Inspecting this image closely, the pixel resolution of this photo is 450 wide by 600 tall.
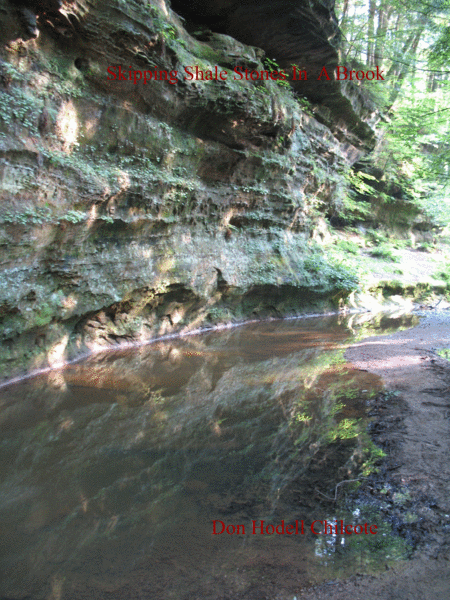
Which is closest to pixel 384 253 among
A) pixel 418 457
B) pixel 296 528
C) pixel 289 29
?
pixel 289 29

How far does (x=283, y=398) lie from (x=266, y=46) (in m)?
11.4

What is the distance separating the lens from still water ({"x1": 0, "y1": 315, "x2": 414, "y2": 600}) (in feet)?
8.21

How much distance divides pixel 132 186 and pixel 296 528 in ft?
23.0

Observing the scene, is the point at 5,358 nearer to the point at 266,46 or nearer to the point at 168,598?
the point at 168,598

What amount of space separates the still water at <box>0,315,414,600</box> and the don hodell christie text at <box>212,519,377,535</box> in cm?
2

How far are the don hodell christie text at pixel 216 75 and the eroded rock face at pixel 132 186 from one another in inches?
2.5

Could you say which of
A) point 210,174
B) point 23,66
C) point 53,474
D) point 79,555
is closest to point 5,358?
point 53,474

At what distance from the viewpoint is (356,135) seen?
1661 cm

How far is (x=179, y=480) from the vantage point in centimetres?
362

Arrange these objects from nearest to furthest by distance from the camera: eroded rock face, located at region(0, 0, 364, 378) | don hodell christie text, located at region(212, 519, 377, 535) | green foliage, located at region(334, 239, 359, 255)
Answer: don hodell christie text, located at region(212, 519, 377, 535), eroded rock face, located at region(0, 0, 364, 378), green foliage, located at region(334, 239, 359, 255)

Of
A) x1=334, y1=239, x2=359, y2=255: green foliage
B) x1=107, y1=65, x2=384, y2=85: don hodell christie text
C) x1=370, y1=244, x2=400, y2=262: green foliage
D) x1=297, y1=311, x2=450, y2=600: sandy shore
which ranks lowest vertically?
x1=297, y1=311, x2=450, y2=600: sandy shore

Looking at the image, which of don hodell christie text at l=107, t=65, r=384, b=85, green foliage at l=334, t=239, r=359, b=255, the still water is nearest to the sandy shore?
the still water

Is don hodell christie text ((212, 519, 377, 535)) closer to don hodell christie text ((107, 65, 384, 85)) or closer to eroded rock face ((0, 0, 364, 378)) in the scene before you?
eroded rock face ((0, 0, 364, 378))

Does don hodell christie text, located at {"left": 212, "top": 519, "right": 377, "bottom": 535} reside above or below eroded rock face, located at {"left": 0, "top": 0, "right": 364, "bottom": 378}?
below
